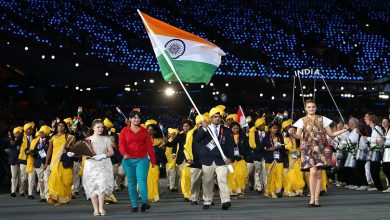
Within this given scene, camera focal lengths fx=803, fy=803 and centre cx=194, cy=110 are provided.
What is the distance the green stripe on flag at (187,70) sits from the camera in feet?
43.7

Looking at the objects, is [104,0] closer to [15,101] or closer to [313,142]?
[15,101]

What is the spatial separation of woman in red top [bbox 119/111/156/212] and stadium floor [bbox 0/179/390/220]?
1.08ft

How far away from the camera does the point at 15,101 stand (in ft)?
109

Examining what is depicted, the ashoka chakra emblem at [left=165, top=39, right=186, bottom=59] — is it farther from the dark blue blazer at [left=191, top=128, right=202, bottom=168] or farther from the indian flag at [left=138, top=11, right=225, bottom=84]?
the dark blue blazer at [left=191, top=128, right=202, bottom=168]

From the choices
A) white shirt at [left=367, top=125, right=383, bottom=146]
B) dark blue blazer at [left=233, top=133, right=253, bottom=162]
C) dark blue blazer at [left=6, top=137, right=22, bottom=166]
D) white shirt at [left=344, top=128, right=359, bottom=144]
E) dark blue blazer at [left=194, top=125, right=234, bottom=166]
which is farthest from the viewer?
dark blue blazer at [left=6, top=137, right=22, bottom=166]

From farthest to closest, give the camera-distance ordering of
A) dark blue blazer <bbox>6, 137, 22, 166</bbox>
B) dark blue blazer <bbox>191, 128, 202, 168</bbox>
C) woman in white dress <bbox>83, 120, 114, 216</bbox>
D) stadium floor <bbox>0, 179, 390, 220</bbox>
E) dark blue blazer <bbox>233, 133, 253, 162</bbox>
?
dark blue blazer <bbox>6, 137, 22, 166</bbox> < dark blue blazer <bbox>233, 133, 253, 162</bbox> < dark blue blazer <bbox>191, 128, 202, 168</bbox> < woman in white dress <bbox>83, 120, 114, 216</bbox> < stadium floor <bbox>0, 179, 390, 220</bbox>

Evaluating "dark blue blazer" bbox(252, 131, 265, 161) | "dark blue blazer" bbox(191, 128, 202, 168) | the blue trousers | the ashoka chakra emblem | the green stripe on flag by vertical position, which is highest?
the ashoka chakra emblem

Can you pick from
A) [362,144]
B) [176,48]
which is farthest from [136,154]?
[362,144]

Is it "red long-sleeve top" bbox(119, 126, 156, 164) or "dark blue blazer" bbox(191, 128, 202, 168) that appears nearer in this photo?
"red long-sleeve top" bbox(119, 126, 156, 164)

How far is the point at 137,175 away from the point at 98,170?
65 centimetres

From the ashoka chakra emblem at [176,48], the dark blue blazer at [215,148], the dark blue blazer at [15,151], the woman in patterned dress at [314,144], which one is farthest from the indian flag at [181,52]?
the dark blue blazer at [15,151]

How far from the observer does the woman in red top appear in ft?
42.1

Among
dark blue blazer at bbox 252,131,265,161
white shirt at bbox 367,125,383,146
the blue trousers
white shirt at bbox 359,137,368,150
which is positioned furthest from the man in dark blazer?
white shirt at bbox 359,137,368,150

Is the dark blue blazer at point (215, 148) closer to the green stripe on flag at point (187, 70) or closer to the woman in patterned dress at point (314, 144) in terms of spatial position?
the green stripe on flag at point (187, 70)
